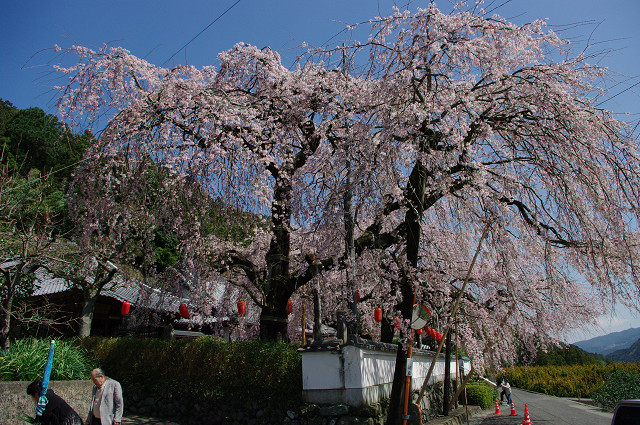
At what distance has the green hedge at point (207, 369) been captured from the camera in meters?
9.05

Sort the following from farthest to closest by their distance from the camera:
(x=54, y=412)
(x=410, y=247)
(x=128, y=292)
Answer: (x=128, y=292)
(x=410, y=247)
(x=54, y=412)

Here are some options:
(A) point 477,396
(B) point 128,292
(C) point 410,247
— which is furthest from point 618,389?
(B) point 128,292

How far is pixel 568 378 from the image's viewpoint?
2756 cm

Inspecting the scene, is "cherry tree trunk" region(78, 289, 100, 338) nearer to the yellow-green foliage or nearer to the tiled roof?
the tiled roof

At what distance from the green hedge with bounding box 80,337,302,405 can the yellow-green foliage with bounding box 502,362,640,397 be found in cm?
1431

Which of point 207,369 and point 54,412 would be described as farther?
point 207,369

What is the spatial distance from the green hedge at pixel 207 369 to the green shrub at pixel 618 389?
45.6ft

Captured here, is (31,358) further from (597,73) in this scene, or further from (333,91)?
(597,73)

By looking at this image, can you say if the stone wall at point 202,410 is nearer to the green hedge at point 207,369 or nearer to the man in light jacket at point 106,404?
the green hedge at point 207,369

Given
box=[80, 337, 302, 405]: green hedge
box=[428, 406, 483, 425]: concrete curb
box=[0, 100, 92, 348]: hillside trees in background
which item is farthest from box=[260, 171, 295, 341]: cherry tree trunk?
box=[428, 406, 483, 425]: concrete curb

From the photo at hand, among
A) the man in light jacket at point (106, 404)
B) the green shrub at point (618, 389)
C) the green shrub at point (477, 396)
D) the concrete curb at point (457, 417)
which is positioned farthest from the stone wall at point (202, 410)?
the green shrub at point (618, 389)

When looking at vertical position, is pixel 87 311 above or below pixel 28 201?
below

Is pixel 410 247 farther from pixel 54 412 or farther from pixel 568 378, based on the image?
pixel 568 378

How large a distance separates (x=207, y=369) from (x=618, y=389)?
16293mm
